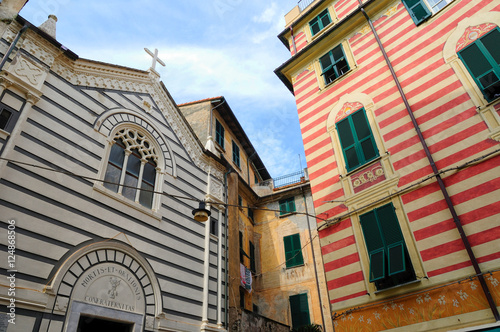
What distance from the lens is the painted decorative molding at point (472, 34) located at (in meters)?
8.67

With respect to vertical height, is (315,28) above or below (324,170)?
above

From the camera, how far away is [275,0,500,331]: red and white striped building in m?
7.15

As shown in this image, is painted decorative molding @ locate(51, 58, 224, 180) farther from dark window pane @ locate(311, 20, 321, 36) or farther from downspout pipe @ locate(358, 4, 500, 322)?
downspout pipe @ locate(358, 4, 500, 322)

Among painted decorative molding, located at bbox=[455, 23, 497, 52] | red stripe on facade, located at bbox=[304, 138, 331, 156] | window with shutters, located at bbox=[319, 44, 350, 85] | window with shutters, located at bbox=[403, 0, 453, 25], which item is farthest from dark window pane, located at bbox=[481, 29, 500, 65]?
red stripe on facade, located at bbox=[304, 138, 331, 156]

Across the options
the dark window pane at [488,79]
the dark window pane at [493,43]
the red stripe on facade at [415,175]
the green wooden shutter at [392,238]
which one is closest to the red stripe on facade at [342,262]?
the green wooden shutter at [392,238]

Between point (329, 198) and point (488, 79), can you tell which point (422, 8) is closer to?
point (488, 79)

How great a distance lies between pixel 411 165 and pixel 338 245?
3047 mm

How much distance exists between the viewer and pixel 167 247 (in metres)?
10.4

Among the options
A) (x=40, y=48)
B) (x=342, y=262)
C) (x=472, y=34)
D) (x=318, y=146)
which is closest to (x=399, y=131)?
(x=318, y=146)

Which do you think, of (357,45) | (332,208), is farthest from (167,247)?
(357,45)

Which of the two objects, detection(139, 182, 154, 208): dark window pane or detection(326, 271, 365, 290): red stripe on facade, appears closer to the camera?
detection(326, 271, 365, 290): red stripe on facade

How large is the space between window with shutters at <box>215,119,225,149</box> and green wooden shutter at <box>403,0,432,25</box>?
10.5 meters

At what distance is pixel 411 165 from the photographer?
28.7ft

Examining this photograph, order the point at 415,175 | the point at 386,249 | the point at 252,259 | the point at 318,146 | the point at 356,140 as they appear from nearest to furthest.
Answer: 1. the point at 386,249
2. the point at 415,175
3. the point at 356,140
4. the point at 318,146
5. the point at 252,259
